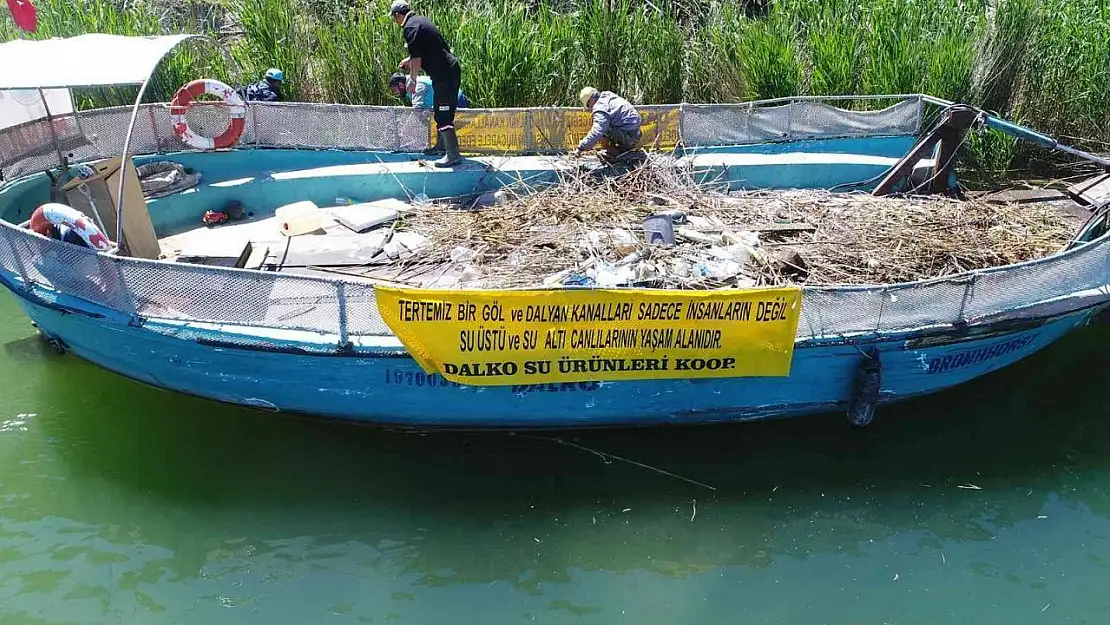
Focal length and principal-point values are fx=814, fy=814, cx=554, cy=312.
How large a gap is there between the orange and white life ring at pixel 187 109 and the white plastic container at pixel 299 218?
3.46 ft

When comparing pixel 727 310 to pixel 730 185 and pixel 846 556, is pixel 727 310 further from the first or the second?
pixel 730 185

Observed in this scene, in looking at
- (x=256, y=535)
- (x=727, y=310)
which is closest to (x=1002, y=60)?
(x=727, y=310)

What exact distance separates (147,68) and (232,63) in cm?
277

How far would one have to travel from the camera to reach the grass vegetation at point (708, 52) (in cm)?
1141

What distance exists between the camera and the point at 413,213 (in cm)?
873

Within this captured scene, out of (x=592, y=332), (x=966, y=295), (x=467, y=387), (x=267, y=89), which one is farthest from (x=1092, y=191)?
(x=267, y=89)

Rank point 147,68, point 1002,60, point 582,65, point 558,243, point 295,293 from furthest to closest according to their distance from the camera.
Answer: point 582,65, point 1002,60, point 558,243, point 147,68, point 295,293

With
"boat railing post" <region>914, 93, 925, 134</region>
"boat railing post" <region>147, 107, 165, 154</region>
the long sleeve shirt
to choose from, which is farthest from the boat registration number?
"boat railing post" <region>914, 93, 925, 134</region>

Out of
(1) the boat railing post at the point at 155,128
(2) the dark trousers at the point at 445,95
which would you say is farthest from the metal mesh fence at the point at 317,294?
(2) the dark trousers at the point at 445,95

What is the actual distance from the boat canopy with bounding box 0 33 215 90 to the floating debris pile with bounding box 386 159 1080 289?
273 cm

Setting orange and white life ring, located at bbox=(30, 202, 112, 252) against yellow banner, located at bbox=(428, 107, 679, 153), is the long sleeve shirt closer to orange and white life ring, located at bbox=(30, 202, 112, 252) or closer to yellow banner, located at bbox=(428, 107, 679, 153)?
yellow banner, located at bbox=(428, 107, 679, 153)

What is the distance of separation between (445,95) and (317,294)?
3.93m

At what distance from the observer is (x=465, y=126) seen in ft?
30.8

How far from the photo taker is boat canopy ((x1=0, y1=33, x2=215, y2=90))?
631 cm
